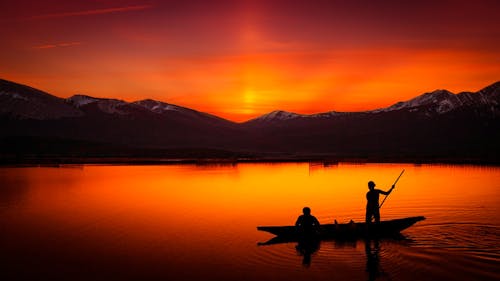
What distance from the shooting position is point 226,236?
24.5m

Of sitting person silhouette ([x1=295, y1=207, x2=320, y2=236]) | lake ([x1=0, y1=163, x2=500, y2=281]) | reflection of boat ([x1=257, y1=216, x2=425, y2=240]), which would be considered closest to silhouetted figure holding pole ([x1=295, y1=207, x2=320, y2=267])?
sitting person silhouette ([x1=295, y1=207, x2=320, y2=236])

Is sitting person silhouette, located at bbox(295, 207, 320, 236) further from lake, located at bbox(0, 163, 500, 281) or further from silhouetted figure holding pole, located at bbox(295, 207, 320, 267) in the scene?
Answer: lake, located at bbox(0, 163, 500, 281)

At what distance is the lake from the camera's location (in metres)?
18.0

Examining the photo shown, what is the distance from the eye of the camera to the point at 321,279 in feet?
54.9

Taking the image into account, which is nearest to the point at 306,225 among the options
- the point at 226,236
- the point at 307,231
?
the point at 307,231

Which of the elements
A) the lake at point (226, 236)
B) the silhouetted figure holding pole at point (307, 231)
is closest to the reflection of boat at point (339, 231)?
the silhouetted figure holding pole at point (307, 231)

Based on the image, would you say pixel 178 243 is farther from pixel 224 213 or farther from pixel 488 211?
pixel 488 211

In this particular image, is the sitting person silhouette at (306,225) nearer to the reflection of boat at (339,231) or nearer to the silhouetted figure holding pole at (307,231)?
the silhouetted figure holding pole at (307,231)

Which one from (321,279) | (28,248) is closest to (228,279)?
(321,279)

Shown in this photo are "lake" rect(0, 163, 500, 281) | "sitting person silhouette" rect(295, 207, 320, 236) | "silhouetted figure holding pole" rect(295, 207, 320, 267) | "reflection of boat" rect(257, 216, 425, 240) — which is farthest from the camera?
"reflection of boat" rect(257, 216, 425, 240)

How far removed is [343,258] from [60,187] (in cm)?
3756

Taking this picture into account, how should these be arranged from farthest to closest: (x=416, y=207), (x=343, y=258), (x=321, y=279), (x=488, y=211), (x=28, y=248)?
(x=416, y=207)
(x=488, y=211)
(x=28, y=248)
(x=343, y=258)
(x=321, y=279)

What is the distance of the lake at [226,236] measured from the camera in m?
18.0

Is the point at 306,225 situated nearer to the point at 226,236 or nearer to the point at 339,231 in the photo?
the point at 339,231
